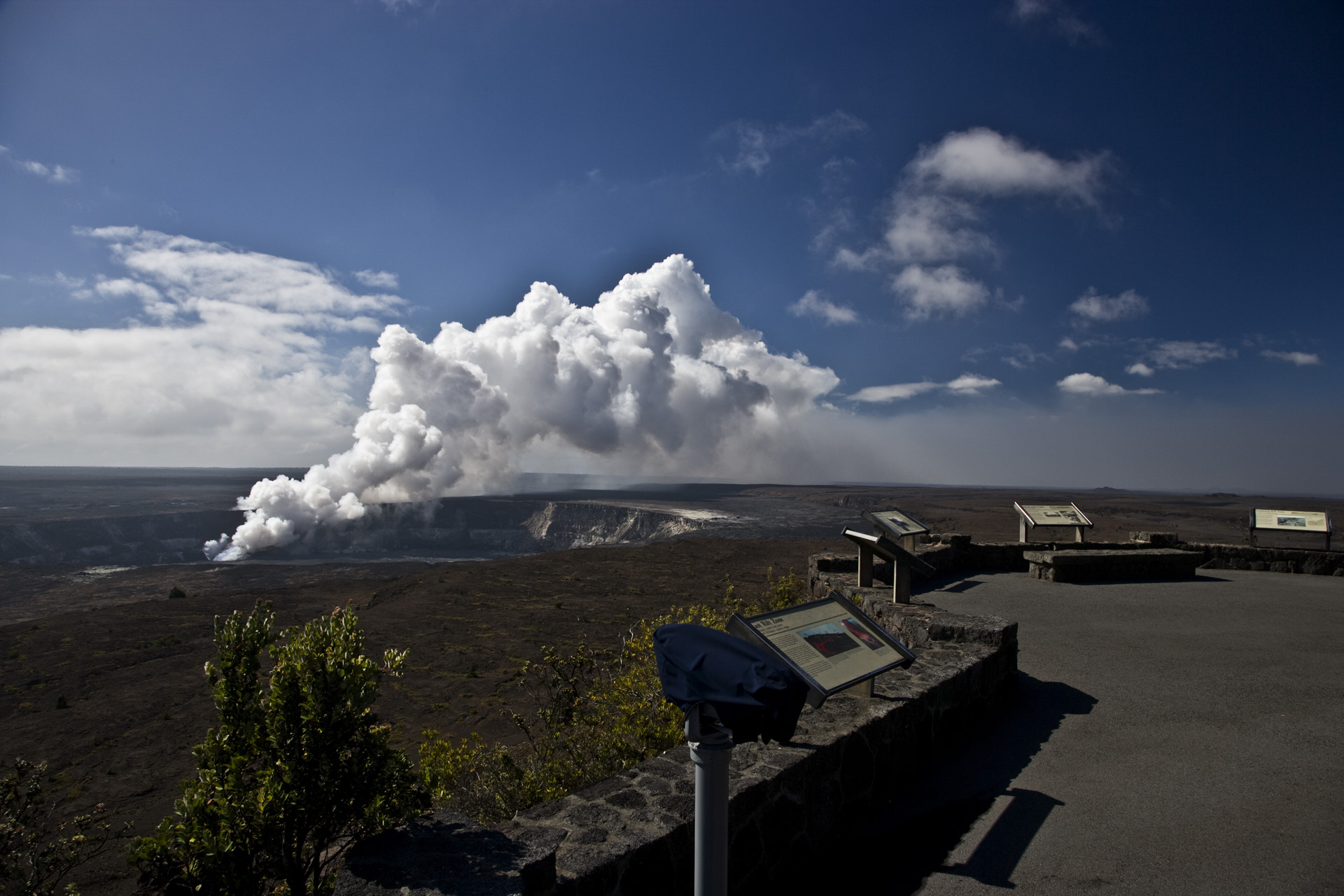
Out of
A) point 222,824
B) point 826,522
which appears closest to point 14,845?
point 222,824

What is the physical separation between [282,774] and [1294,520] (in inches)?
670

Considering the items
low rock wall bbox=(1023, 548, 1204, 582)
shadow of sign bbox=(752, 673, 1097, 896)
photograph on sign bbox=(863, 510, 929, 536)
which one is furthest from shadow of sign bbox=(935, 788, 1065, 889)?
low rock wall bbox=(1023, 548, 1204, 582)

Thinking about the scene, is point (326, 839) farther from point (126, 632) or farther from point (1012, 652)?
point (126, 632)

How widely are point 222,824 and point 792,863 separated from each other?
8.14ft

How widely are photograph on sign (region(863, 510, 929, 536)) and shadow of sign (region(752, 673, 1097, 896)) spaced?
5013mm

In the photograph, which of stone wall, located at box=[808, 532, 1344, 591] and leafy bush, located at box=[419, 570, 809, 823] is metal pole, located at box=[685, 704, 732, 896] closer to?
leafy bush, located at box=[419, 570, 809, 823]

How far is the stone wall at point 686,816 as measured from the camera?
2271 mm

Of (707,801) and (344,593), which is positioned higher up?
(707,801)

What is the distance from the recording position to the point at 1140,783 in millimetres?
4000

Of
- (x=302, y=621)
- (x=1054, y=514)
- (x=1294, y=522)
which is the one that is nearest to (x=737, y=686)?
(x=1054, y=514)

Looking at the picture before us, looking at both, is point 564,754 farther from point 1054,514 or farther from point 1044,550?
point 1054,514

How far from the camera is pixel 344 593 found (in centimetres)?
2142

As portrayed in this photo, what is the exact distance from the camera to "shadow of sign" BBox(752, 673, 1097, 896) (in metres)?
3.27

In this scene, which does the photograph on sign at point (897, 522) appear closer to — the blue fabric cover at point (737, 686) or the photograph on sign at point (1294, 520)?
the photograph on sign at point (1294, 520)
